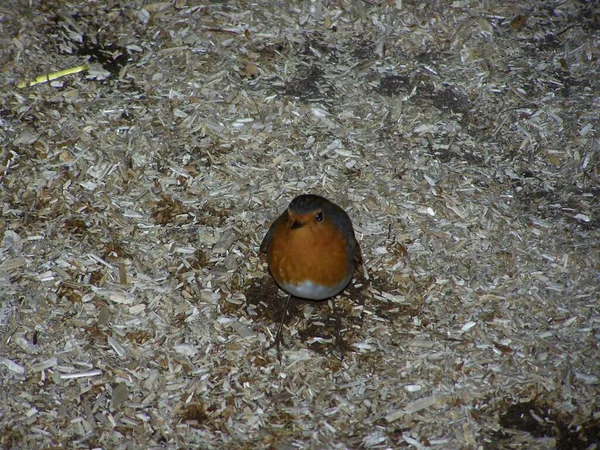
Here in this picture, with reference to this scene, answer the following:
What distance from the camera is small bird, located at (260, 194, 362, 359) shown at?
349 cm

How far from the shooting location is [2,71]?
16.3ft

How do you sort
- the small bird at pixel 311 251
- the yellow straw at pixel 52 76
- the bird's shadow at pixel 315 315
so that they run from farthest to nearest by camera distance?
the yellow straw at pixel 52 76 < the bird's shadow at pixel 315 315 < the small bird at pixel 311 251

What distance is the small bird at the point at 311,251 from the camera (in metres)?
3.49

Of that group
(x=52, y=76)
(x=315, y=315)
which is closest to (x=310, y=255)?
(x=315, y=315)

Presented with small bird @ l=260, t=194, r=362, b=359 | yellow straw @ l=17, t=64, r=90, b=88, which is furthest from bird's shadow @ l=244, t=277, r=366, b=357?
yellow straw @ l=17, t=64, r=90, b=88

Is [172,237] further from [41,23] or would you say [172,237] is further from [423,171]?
[41,23]

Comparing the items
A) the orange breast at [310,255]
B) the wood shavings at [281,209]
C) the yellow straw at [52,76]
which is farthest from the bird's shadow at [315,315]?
the yellow straw at [52,76]

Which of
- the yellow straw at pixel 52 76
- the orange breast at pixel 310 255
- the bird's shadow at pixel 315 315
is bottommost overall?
the bird's shadow at pixel 315 315

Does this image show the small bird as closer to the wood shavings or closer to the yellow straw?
the wood shavings

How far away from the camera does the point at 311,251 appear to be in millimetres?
3547

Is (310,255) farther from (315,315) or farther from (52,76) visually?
(52,76)

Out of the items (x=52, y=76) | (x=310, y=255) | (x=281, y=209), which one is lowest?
(x=281, y=209)

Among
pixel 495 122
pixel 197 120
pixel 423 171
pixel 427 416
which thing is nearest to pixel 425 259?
pixel 423 171

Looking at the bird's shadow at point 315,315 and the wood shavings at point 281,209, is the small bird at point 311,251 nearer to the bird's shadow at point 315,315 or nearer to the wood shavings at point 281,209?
the bird's shadow at point 315,315
